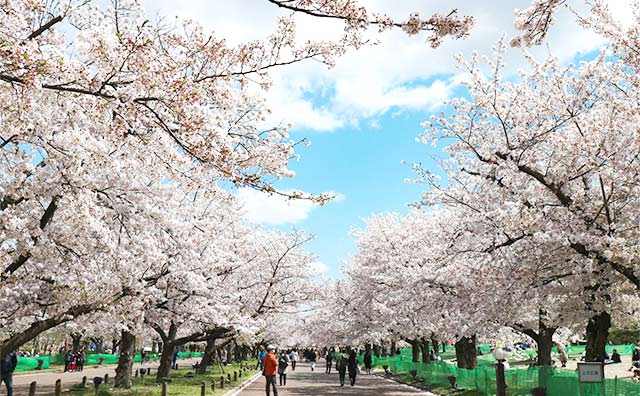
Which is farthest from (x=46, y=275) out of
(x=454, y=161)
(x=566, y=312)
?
(x=566, y=312)

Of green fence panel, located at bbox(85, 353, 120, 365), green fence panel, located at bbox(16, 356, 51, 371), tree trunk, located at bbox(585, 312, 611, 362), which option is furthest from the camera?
green fence panel, located at bbox(85, 353, 120, 365)

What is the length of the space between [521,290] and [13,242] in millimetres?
13196

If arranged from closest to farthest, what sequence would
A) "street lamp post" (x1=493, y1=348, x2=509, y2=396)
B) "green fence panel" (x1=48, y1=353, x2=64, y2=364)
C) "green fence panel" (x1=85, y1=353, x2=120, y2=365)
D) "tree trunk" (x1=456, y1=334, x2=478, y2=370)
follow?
"street lamp post" (x1=493, y1=348, x2=509, y2=396) < "tree trunk" (x1=456, y1=334, x2=478, y2=370) < "green fence panel" (x1=48, y1=353, x2=64, y2=364) < "green fence panel" (x1=85, y1=353, x2=120, y2=365)

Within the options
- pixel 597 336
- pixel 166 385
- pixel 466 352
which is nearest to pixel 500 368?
pixel 597 336

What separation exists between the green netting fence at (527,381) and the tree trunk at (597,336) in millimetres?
968

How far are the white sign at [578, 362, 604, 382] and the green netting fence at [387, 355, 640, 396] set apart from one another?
7.3 inches

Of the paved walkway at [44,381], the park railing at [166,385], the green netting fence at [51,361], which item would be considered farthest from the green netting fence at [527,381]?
the green netting fence at [51,361]

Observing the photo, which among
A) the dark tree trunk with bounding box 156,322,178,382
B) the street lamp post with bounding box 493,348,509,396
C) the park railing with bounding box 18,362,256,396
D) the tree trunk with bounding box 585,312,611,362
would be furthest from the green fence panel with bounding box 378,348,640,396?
the dark tree trunk with bounding box 156,322,178,382

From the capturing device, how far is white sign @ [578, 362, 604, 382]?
12.5 meters

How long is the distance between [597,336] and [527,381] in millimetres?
2527

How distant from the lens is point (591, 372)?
12.6 m

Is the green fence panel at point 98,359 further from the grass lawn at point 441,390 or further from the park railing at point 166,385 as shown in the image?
the grass lawn at point 441,390

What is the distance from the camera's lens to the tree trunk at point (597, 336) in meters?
15.2

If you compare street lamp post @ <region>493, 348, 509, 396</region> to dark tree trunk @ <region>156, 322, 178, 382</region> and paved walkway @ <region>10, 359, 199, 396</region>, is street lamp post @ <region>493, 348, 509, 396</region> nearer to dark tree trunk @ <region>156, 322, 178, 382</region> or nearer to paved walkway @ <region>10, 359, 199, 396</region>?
dark tree trunk @ <region>156, 322, 178, 382</region>
